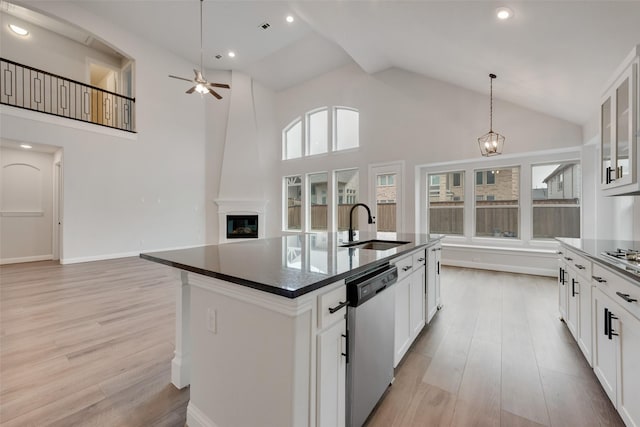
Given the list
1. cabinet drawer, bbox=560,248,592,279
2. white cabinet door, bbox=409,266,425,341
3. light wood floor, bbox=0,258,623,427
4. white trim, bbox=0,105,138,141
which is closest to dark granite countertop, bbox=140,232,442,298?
white cabinet door, bbox=409,266,425,341

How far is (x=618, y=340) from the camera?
146 cm

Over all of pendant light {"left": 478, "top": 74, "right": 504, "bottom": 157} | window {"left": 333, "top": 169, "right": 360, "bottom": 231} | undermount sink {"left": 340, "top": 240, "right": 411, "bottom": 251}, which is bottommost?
undermount sink {"left": 340, "top": 240, "right": 411, "bottom": 251}

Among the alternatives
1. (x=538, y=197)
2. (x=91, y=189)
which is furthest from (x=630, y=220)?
(x=91, y=189)

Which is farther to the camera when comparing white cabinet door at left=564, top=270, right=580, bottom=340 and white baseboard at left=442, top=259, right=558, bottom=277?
white baseboard at left=442, top=259, right=558, bottom=277

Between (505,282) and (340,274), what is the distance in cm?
446

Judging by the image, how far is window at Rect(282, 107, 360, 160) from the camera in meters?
7.07

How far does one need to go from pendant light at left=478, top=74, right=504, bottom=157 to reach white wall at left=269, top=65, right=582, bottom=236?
0.35 ft

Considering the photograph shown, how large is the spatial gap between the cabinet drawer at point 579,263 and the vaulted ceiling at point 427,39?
65.8 inches

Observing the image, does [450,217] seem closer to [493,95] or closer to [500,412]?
[493,95]

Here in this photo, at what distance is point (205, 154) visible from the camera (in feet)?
25.1

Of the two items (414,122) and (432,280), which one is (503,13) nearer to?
(432,280)

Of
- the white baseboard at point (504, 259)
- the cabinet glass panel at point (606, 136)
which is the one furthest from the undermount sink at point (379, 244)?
the white baseboard at point (504, 259)

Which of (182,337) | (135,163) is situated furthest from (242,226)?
(182,337)

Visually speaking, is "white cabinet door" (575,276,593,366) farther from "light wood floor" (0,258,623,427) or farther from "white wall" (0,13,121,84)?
"white wall" (0,13,121,84)
